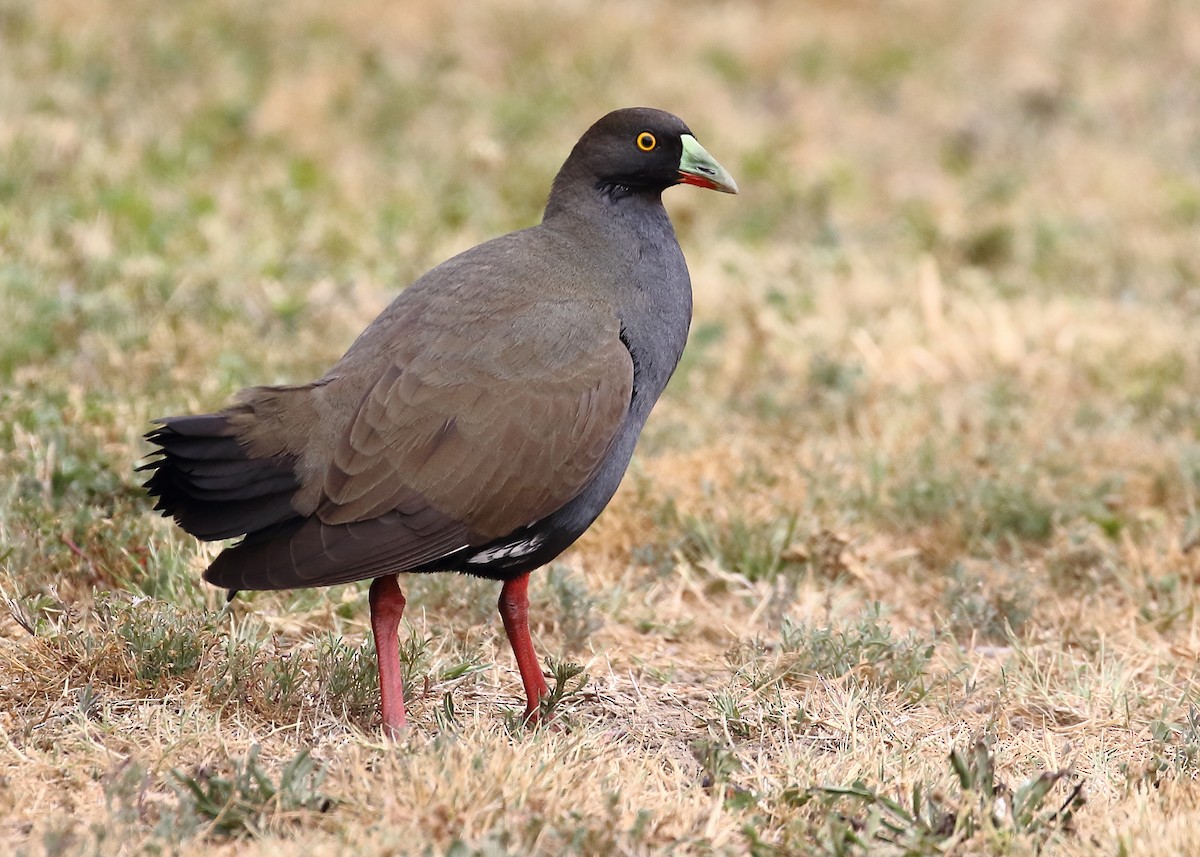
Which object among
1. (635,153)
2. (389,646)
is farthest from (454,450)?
(635,153)

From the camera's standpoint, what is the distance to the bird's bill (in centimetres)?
493

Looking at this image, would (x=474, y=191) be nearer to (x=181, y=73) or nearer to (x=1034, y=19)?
(x=181, y=73)

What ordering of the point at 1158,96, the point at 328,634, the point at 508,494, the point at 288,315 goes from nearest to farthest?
1. the point at 508,494
2. the point at 328,634
3. the point at 288,315
4. the point at 1158,96

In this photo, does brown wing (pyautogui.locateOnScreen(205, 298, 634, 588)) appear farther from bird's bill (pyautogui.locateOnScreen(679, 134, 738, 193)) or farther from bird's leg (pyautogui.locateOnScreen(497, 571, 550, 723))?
bird's bill (pyautogui.locateOnScreen(679, 134, 738, 193))

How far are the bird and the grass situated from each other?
47cm

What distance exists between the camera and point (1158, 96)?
43.4 ft

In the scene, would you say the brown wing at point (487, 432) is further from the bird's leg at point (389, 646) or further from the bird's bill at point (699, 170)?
the bird's bill at point (699, 170)

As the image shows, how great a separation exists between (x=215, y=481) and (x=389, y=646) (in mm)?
690

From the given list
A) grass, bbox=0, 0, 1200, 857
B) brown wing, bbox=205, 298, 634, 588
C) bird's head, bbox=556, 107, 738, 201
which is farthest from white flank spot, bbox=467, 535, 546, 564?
bird's head, bbox=556, 107, 738, 201

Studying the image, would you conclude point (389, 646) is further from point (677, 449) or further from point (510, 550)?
point (677, 449)

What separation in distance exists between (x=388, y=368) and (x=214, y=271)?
3.97 metres

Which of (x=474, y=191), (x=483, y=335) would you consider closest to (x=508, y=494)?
(x=483, y=335)

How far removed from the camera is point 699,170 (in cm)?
497

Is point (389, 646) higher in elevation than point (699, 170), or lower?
lower
